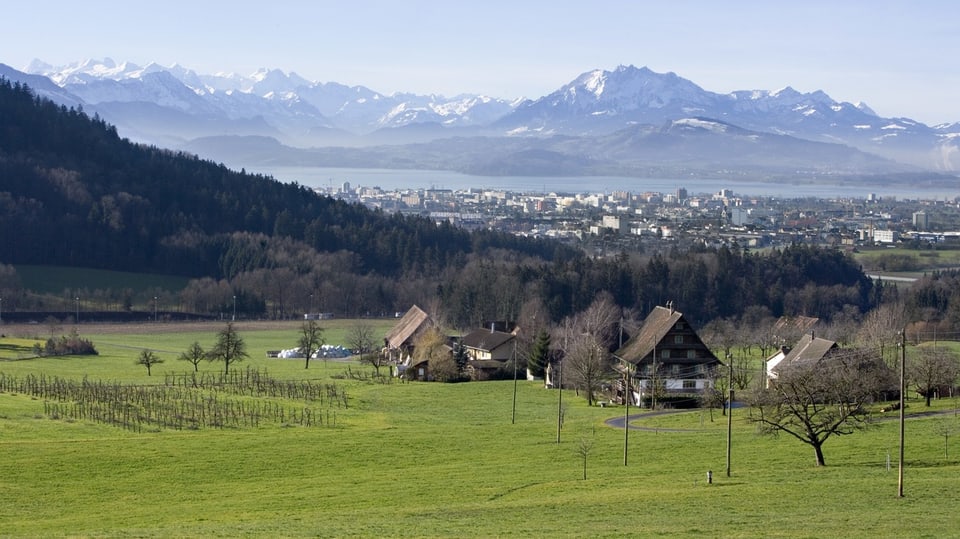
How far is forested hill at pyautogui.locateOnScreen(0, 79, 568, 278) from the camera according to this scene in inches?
4326

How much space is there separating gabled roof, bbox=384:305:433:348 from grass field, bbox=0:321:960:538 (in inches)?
887

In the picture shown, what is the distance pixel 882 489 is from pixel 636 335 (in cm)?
3077

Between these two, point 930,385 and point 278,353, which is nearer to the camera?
point 930,385

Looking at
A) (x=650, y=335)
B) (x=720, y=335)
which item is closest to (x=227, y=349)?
(x=650, y=335)

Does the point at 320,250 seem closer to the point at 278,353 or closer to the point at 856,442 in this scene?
the point at 278,353

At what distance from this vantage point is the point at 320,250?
115812 millimetres

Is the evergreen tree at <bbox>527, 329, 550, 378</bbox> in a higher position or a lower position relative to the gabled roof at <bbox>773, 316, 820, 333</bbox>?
lower

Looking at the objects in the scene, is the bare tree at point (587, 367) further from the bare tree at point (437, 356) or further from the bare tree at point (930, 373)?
the bare tree at point (930, 373)

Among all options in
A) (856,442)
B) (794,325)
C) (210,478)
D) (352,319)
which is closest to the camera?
(210,478)

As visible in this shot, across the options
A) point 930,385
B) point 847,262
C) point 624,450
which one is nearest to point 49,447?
point 624,450

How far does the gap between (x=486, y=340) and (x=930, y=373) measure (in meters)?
25.6

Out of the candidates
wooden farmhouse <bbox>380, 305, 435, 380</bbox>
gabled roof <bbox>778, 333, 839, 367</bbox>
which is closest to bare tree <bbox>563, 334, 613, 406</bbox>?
gabled roof <bbox>778, 333, 839, 367</bbox>

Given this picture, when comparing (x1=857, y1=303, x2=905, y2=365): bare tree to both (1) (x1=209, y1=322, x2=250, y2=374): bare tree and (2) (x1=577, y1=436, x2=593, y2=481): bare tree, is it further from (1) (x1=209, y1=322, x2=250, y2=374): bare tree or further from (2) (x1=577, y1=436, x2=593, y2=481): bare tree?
(1) (x1=209, y1=322, x2=250, y2=374): bare tree

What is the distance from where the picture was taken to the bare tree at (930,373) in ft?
138
